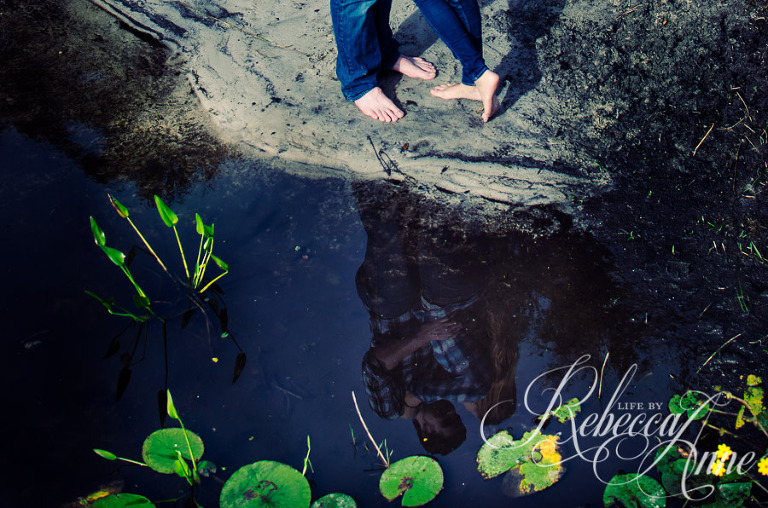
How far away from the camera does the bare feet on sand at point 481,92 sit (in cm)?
223

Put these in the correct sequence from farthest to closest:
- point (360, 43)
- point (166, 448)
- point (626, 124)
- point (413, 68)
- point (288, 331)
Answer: point (413, 68) → point (626, 124) → point (360, 43) → point (288, 331) → point (166, 448)

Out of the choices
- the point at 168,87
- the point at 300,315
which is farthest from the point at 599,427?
the point at 168,87

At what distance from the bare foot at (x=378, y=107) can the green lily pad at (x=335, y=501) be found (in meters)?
1.66

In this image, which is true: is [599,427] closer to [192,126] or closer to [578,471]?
[578,471]

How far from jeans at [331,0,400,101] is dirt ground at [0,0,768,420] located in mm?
159

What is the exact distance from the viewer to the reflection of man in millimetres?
1714

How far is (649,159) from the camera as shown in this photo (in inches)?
89.4

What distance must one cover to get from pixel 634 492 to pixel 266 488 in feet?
3.63

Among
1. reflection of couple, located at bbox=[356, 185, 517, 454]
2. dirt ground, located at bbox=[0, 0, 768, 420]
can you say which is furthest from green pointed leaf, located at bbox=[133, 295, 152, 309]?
reflection of couple, located at bbox=[356, 185, 517, 454]

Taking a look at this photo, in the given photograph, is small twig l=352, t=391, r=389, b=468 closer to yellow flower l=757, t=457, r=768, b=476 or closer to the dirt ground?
the dirt ground

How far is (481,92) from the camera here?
228 cm

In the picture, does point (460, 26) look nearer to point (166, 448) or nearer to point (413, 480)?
point (413, 480)

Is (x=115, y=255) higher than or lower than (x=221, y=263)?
higher

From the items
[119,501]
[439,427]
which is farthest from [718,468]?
[119,501]
